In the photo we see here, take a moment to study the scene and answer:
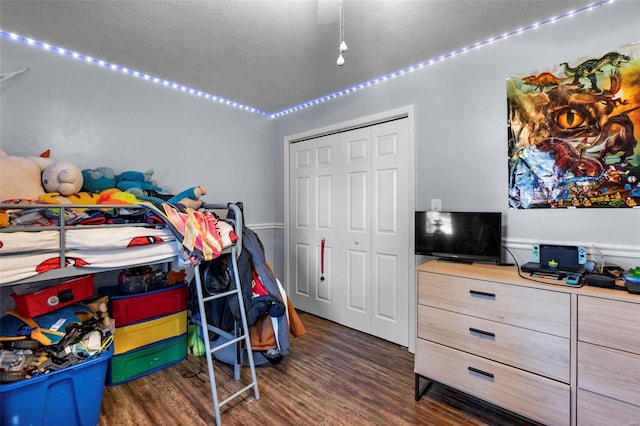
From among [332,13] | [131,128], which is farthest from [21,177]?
[332,13]

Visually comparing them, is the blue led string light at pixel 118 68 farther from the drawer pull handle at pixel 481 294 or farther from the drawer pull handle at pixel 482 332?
the drawer pull handle at pixel 482 332

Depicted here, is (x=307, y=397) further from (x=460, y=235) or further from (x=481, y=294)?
(x=460, y=235)

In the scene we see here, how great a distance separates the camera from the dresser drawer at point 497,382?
4.71 feet

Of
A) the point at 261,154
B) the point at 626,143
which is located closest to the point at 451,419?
the point at 626,143

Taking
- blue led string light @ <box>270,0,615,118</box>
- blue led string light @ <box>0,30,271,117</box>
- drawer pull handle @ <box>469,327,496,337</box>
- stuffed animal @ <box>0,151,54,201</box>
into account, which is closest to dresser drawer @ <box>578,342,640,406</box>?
drawer pull handle @ <box>469,327,496,337</box>

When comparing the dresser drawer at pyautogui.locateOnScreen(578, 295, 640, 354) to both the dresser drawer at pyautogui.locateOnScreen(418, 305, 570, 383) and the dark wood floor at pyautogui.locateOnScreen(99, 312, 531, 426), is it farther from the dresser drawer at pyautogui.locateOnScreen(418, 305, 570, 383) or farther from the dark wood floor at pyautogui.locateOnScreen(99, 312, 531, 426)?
the dark wood floor at pyautogui.locateOnScreen(99, 312, 531, 426)

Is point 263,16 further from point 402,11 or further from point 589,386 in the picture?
point 589,386

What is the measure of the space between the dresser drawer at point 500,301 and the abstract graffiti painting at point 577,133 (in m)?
0.70

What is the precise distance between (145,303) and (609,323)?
9.13ft

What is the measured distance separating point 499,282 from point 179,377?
230 cm

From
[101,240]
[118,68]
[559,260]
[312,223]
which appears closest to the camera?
[101,240]

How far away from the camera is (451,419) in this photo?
1.71 m

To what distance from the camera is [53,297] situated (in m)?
1.66

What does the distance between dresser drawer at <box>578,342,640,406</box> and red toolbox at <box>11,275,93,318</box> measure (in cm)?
281
